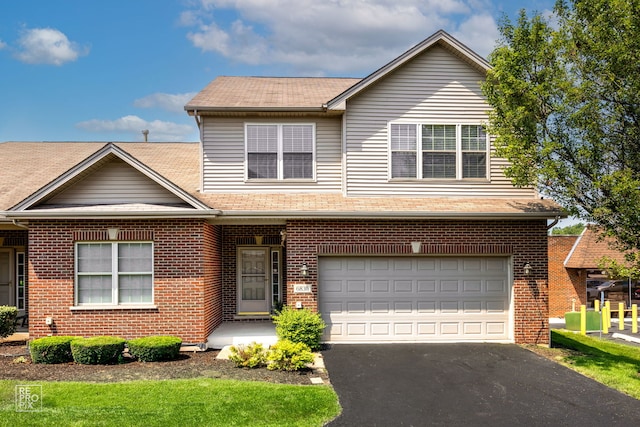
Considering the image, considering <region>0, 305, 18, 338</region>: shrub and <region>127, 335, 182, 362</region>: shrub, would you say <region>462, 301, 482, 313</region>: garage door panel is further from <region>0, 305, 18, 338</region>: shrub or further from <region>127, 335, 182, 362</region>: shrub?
<region>0, 305, 18, 338</region>: shrub

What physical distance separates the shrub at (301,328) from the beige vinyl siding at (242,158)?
139 inches

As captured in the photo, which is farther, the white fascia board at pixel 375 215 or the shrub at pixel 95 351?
the white fascia board at pixel 375 215

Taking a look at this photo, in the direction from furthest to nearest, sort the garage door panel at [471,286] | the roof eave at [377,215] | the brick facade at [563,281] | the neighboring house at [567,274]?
1. the brick facade at [563,281]
2. the neighboring house at [567,274]
3. the garage door panel at [471,286]
4. the roof eave at [377,215]

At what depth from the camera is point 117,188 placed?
41.9ft

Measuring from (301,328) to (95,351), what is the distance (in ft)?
14.8

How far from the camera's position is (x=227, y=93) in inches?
600

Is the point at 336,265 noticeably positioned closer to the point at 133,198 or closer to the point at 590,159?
the point at 133,198

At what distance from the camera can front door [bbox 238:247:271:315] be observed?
15633 millimetres

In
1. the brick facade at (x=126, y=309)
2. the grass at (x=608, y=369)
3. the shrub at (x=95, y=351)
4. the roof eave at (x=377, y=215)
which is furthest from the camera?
the roof eave at (x=377, y=215)

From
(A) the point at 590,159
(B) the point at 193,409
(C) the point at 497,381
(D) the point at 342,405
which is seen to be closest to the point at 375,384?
(D) the point at 342,405

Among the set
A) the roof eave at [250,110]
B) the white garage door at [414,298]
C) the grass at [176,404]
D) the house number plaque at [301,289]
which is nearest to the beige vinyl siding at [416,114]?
the roof eave at [250,110]

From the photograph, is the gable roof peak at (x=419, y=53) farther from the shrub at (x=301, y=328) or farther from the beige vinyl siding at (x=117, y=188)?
the shrub at (x=301, y=328)

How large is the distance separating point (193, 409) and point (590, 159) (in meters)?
9.41

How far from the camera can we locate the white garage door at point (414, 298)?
13.3 m
